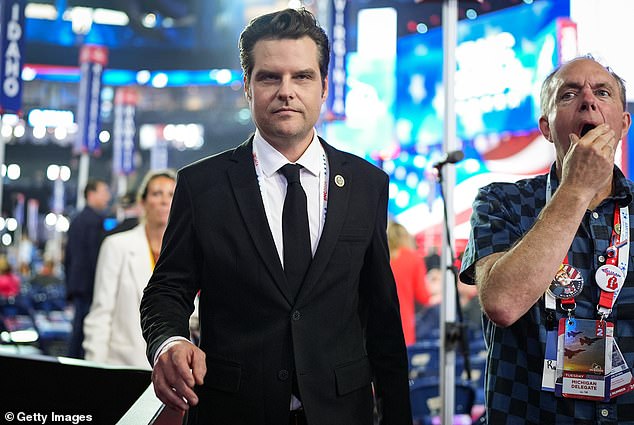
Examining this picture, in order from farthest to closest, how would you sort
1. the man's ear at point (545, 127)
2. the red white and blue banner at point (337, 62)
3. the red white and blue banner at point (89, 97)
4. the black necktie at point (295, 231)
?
the red white and blue banner at point (89, 97) → the red white and blue banner at point (337, 62) → the man's ear at point (545, 127) → the black necktie at point (295, 231)

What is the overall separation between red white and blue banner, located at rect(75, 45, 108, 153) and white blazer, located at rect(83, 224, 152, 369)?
24.3ft

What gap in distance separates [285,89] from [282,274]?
1.26ft

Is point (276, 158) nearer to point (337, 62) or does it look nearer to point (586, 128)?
point (586, 128)

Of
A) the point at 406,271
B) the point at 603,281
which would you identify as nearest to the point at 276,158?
the point at 603,281

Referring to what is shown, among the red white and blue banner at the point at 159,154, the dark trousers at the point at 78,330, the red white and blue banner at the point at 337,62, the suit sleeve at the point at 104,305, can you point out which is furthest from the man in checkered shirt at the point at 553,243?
the red white and blue banner at the point at 159,154

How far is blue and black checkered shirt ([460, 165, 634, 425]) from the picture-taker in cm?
154

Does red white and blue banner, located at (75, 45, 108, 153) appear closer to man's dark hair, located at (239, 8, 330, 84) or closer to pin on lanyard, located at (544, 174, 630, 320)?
man's dark hair, located at (239, 8, 330, 84)

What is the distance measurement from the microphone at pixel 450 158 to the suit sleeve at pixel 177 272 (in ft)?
7.03

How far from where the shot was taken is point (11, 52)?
259 inches

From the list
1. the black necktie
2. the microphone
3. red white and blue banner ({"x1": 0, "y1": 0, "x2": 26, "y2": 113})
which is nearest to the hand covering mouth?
the black necktie

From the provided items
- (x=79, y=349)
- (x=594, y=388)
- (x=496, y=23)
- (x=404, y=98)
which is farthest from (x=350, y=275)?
(x=404, y=98)

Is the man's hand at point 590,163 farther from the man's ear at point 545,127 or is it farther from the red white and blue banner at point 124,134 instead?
the red white and blue banner at point 124,134

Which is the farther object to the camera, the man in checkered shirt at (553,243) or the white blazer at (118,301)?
the white blazer at (118,301)

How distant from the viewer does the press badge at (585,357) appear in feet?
4.99
